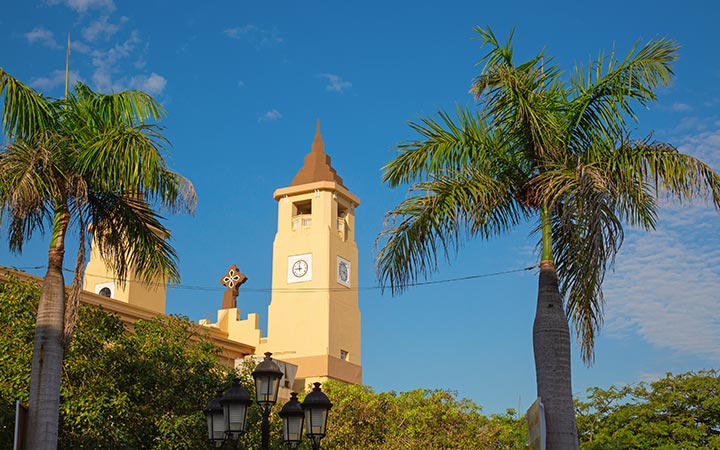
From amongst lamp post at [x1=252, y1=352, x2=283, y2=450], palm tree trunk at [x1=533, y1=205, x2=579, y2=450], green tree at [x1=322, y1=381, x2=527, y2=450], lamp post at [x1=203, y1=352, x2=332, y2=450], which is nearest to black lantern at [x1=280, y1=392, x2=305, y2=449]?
lamp post at [x1=203, y1=352, x2=332, y2=450]

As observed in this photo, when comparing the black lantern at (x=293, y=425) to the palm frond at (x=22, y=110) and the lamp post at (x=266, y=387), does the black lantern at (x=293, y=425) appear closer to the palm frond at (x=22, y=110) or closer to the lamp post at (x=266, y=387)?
the lamp post at (x=266, y=387)

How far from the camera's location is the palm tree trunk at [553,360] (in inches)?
395

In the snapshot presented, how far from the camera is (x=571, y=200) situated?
10.6 meters

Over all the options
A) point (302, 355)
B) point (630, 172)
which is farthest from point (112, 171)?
point (302, 355)

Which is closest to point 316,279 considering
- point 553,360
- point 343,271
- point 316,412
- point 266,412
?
point 343,271

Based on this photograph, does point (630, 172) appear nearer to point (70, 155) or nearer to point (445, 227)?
point (445, 227)

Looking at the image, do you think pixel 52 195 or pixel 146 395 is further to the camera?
pixel 146 395

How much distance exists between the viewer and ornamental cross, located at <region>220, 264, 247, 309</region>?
5038 cm

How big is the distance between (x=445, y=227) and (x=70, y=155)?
5093mm

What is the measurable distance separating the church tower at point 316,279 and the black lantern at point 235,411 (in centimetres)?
3607

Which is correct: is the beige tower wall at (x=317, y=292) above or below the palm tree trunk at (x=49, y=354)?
above

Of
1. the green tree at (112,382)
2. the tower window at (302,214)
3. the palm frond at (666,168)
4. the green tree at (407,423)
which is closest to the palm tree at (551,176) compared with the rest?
the palm frond at (666,168)

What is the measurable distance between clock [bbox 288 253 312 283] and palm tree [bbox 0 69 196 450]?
126 ft

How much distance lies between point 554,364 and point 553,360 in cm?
4
